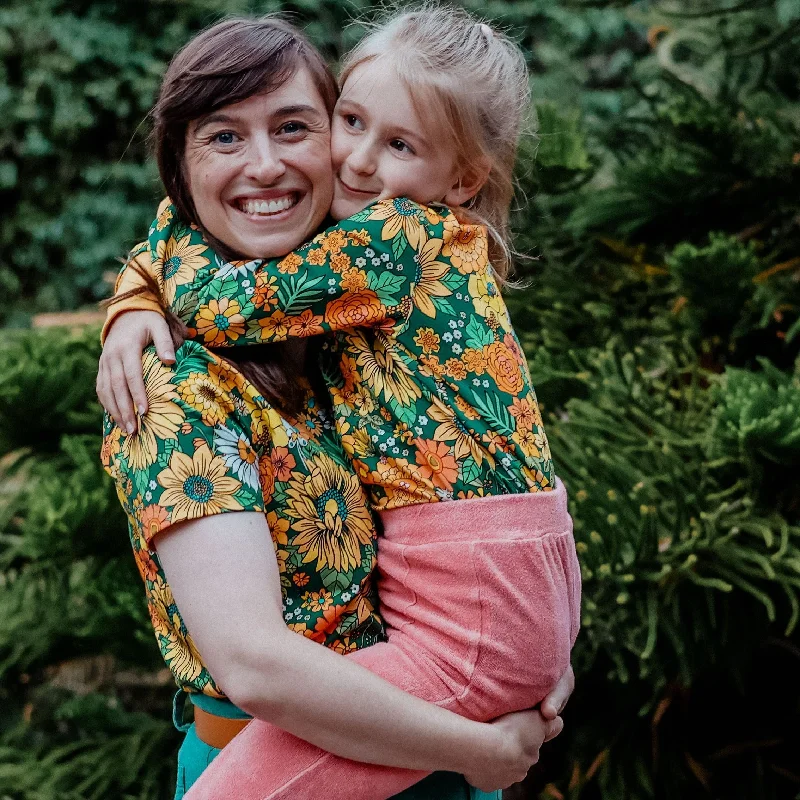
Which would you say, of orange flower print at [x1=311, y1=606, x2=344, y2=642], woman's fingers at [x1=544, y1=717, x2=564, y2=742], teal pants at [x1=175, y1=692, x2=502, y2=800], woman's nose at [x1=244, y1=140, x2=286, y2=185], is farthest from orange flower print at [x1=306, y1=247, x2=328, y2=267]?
woman's fingers at [x1=544, y1=717, x2=564, y2=742]

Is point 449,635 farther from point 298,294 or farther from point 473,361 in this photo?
point 298,294

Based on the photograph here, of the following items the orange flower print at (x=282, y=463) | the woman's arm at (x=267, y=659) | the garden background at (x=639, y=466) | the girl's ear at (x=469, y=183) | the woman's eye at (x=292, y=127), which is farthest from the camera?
the garden background at (x=639, y=466)

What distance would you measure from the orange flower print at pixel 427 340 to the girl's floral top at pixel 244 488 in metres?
0.17

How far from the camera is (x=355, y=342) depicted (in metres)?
1.28

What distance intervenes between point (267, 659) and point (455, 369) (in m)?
0.44

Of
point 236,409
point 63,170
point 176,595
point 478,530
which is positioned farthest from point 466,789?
point 63,170

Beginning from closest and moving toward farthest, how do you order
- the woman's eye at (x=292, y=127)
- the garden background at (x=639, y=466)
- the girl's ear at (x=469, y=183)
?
1. the woman's eye at (x=292, y=127)
2. the girl's ear at (x=469, y=183)
3. the garden background at (x=639, y=466)

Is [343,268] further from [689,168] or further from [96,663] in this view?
[96,663]

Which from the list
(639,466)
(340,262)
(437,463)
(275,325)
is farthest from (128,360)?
(639,466)

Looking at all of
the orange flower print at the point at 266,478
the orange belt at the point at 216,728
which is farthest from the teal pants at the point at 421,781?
the orange flower print at the point at 266,478

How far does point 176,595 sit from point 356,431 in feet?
1.03

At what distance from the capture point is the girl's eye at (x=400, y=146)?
4.45 feet

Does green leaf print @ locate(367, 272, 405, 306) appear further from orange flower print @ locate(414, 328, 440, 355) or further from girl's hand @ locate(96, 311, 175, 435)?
girl's hand @ locate(96, 311, 175, 435)

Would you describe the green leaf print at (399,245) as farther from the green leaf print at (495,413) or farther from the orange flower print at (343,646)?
the orange flower print at (343,646)
